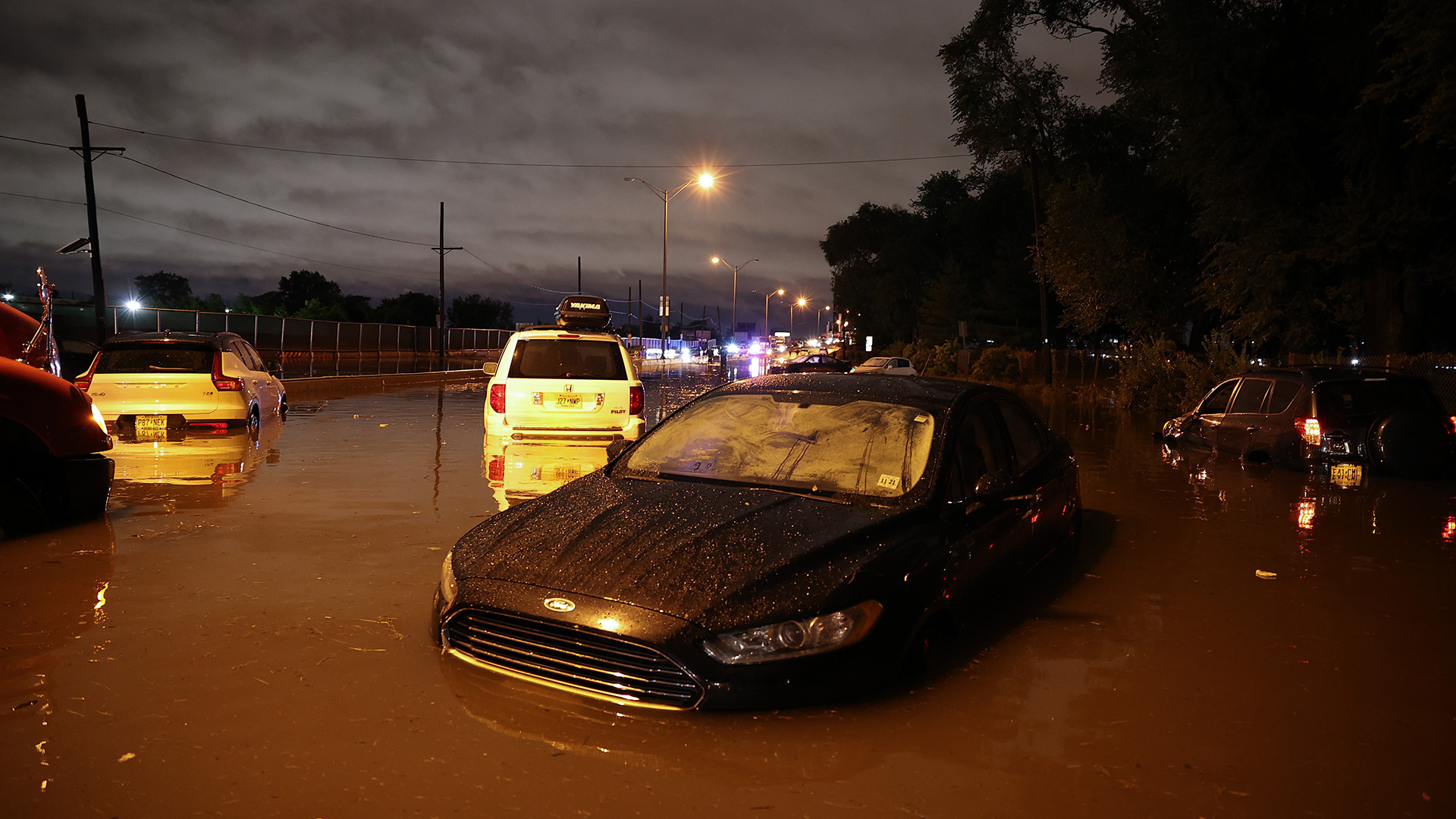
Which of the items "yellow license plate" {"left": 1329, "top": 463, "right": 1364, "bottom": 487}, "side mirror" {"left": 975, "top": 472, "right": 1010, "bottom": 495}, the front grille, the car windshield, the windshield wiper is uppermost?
the car windshield

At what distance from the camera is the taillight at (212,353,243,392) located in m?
15.4

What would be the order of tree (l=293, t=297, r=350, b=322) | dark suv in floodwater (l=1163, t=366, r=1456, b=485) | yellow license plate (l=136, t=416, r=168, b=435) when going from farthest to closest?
tree (l=293, t=297, r=350, b=322) → yellow license plate (l=136, t=416, r=168, b=435) → dark suv in floodwater (l=1163, t=366, r=1456, b=485)

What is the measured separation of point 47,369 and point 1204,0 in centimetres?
2485

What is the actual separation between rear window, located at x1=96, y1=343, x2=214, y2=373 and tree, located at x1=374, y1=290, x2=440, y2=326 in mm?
113839

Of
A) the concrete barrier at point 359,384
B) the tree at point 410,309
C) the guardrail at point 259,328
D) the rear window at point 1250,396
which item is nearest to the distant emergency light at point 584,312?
the concrete barrier at point 359,384

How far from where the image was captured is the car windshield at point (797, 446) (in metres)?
5.30

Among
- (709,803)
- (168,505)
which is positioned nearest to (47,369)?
(168,505)

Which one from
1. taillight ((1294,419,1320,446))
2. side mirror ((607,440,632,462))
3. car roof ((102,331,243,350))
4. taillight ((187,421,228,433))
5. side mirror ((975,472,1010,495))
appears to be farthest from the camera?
taillight ((187,421,228,433))

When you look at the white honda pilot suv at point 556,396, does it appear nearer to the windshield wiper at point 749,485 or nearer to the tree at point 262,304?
the windshield wiper at point 749,485

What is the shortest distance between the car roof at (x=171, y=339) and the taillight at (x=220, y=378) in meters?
0.17

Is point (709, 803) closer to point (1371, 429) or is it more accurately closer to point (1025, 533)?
point (1025, 533)

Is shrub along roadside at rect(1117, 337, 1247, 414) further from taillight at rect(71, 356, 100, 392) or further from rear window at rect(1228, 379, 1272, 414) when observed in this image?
taillight at rect(71, 356, 100, 392)

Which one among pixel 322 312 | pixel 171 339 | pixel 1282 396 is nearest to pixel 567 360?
pixel 171 339

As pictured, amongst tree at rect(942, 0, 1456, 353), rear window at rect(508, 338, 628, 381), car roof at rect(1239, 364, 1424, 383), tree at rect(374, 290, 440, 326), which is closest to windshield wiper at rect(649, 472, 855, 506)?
rear window at rect(508, 338, 628, 381)
